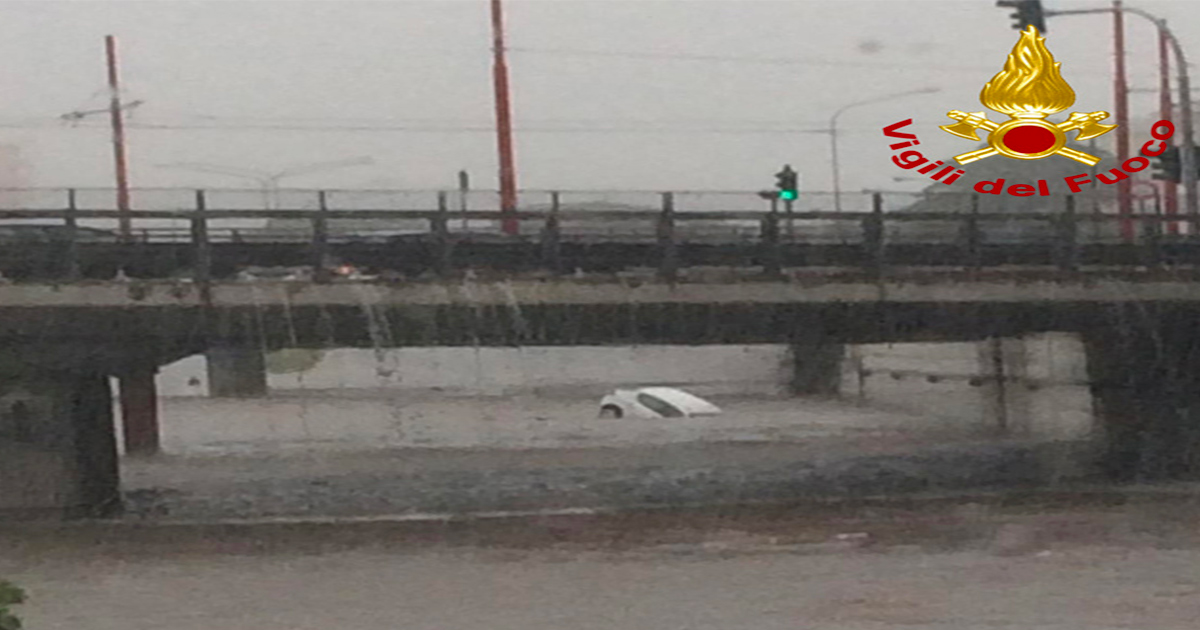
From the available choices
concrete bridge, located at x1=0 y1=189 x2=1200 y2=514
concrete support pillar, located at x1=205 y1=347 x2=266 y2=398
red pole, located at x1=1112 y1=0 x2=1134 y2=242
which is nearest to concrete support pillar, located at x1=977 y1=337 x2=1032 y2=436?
red pole, located at x1=1112 y1=0 x2=1134 y2=242

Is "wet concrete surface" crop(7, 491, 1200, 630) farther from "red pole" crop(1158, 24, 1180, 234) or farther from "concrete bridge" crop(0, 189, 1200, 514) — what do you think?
"red pole" crop(1158, 24, 1180, 234)

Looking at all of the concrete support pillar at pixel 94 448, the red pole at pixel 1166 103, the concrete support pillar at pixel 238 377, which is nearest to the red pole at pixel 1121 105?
the red pole at pixel 1166 103

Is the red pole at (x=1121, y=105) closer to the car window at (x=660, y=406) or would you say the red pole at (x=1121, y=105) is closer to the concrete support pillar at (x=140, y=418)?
the car window at (x=660, y=406)

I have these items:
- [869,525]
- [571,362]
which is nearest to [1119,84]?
[571,362]

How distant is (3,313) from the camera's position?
21.2m

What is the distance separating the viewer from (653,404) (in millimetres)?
43812

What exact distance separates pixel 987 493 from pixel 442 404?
24052 mm

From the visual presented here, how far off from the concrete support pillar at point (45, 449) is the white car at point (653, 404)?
20.7 m

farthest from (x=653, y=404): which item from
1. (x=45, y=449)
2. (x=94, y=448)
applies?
(x=45, y=449)

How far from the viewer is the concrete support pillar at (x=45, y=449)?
75.1ft

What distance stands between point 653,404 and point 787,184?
18280 millimetres

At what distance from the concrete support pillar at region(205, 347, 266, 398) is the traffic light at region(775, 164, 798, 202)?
13.9 meters

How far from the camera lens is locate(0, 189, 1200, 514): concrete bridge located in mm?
21734

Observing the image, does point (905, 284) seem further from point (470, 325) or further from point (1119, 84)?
point (1119, 84)
